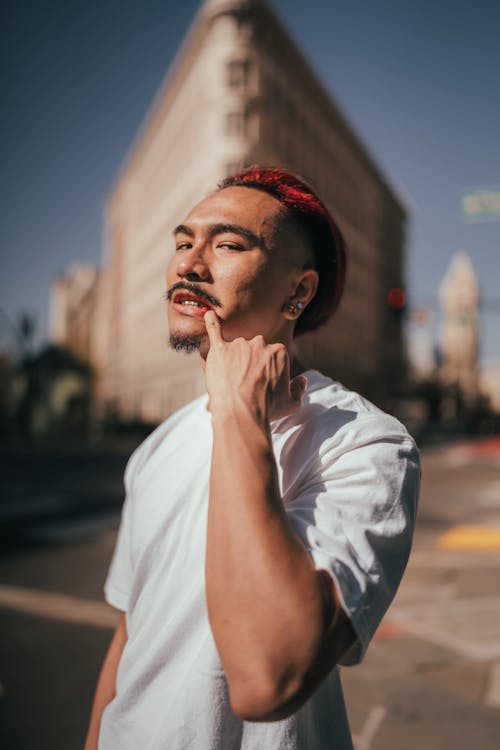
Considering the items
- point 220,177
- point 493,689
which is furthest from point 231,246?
point 220,177

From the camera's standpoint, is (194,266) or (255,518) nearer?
(255,518)

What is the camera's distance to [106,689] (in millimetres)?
1387

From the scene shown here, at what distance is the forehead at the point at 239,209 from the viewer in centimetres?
129

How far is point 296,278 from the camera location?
4.46ft

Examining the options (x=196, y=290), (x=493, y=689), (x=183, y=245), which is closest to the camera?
(x=196, y=290)

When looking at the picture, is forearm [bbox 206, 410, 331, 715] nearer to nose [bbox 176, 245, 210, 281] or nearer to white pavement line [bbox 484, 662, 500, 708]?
nose [bbox 176, 245, 210, 281]

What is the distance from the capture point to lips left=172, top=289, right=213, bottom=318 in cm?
A: 126

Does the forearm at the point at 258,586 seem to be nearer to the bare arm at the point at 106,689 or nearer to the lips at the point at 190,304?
the lips at the point at 190,304

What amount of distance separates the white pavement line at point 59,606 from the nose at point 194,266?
14.4 feet

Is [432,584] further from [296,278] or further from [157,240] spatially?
[157,240]

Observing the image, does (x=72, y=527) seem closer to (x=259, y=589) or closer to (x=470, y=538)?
(x=470, y=538)

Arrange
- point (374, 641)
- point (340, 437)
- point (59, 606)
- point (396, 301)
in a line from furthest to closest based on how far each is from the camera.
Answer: point (396, 301), point (59, 606), point (374, 641), point (340, 437)

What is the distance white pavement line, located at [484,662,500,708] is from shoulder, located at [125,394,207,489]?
293 cm

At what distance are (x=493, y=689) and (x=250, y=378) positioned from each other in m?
3.49
